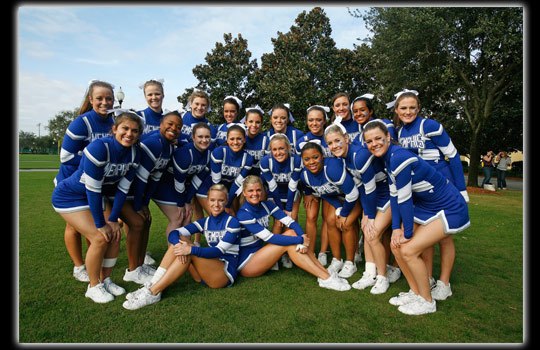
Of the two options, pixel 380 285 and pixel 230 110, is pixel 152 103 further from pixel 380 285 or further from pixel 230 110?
pixel 380 285

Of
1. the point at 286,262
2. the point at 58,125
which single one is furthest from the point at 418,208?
the point at 58,125

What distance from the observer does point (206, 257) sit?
402cm

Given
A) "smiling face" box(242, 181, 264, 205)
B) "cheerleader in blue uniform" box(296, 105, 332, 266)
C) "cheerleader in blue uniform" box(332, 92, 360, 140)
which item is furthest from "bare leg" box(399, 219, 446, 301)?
"cheerleader in blue uniform" box(332, 92, 360, 140)

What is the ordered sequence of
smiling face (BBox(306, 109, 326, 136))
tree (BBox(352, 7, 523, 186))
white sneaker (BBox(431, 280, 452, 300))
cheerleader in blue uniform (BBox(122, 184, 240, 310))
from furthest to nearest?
tree (BBox(352, 7, 523, 186)), smiling face (BBox(306, 109, 326, 136)), white sneaker (BBox(431, 280, 452, 300)), cheerleader in blue uniform (BBox(122, 184, 240, 310))

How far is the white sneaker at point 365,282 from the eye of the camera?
434 cm

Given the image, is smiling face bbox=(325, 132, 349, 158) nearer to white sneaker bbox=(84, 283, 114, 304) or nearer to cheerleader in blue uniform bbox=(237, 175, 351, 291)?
cheerleader in blue uniform bbox=(237, 175, 351, 291)

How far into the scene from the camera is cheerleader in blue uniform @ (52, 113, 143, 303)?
11.9 feet

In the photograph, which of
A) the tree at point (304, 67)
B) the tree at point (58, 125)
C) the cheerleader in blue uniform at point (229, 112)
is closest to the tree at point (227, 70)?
the tree at point (304, 67)

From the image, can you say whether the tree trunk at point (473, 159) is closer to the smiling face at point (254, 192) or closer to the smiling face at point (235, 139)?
the smiling face at point (235, 139)

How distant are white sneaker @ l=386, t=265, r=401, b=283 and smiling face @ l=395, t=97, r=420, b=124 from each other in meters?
2.00

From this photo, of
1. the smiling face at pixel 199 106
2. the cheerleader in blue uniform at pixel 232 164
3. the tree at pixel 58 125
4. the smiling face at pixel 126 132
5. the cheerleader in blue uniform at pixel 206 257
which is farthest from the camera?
the tree at pixel 58 125

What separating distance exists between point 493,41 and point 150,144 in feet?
47.0

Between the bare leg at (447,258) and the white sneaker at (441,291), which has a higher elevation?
the bare leg at (447,258)

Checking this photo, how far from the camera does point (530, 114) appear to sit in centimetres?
380
